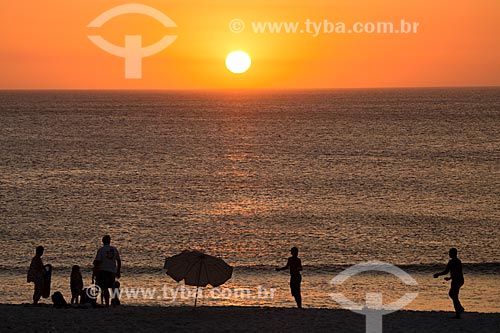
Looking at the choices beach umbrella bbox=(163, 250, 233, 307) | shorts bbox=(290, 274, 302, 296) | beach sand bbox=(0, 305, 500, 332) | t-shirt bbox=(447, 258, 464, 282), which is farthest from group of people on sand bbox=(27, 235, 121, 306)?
t-shirt bbox=(447, 258, 464, 282)

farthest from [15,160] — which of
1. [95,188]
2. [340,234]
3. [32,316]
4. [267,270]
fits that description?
[32,316]

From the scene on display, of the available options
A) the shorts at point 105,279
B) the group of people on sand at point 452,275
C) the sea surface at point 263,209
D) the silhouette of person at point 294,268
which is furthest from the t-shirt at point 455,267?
the shorts at point 105,279

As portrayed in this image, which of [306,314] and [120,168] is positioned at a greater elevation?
[120,168]

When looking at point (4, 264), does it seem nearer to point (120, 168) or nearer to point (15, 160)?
point (120, 168)

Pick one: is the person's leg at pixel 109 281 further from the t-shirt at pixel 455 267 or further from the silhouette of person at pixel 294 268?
the t-shirt at pixel 455 267

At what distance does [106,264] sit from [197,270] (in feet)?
7.20

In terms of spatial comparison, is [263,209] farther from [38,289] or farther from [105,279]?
[105,279]

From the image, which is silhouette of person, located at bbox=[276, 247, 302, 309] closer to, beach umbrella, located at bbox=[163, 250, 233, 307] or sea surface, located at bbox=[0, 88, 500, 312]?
beach umbrella, located at bbox=[163, 250, 233, 307]

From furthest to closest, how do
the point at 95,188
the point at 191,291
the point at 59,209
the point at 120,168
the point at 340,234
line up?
the point at 120,168 → the point at 95,188 → the point at 59,209 → the point at 340,234 → the point at 191,291

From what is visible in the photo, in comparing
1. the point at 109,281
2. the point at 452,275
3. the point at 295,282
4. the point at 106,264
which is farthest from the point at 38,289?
the point at 452,275

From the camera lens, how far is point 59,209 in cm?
5103

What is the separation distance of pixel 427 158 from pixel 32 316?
235 feet

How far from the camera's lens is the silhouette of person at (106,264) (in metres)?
18.5

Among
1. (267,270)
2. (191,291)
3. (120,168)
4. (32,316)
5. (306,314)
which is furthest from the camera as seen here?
(120,168)
